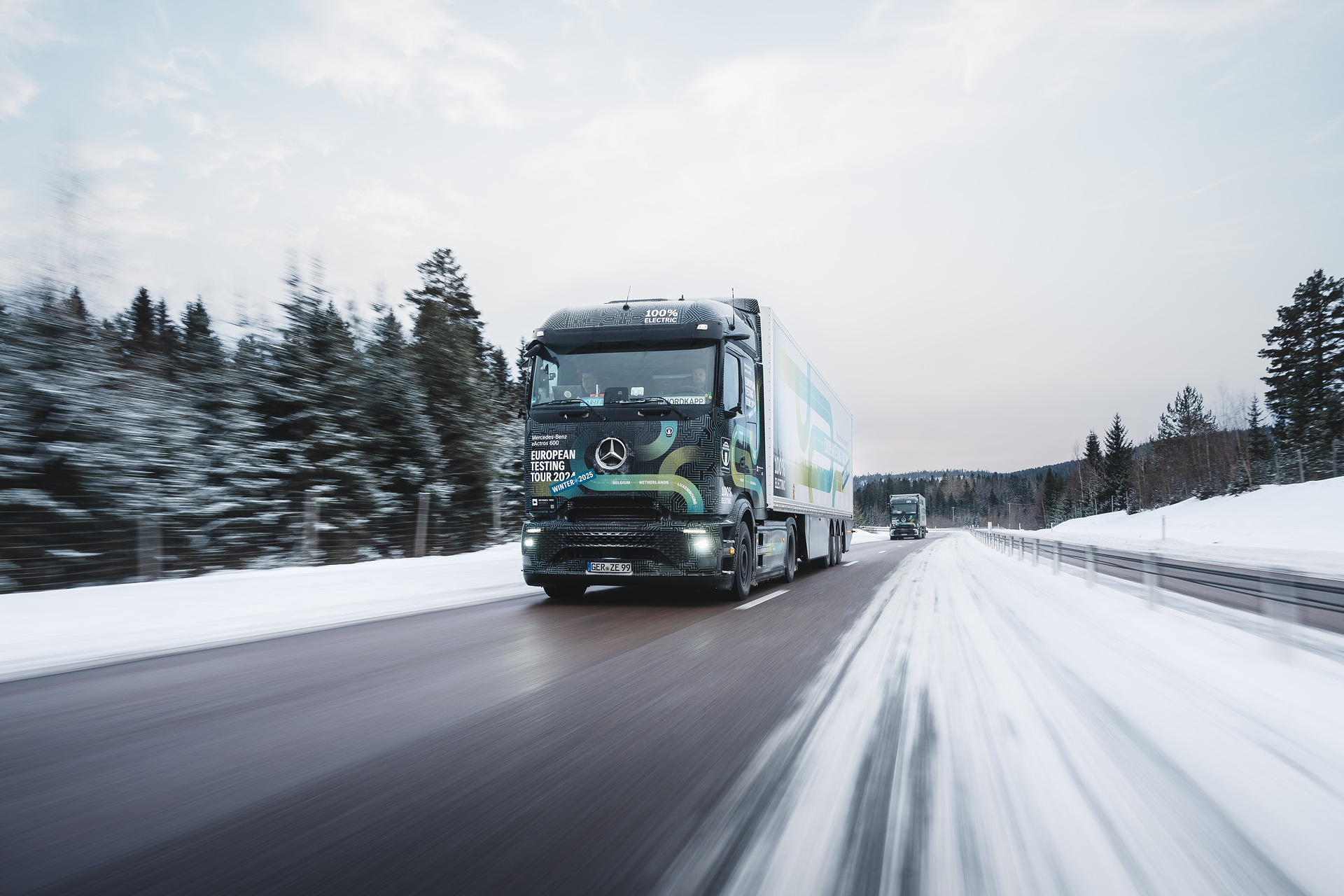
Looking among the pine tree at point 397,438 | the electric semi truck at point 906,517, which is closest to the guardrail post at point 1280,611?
the pine tree at point 397,438

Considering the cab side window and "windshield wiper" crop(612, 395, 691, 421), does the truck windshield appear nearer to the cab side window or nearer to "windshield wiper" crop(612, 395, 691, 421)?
"windshield wiper" crop(612, 395, 691, 421)

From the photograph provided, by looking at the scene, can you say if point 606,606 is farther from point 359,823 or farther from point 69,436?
point 69,436

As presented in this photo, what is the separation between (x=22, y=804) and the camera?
270 centimetres

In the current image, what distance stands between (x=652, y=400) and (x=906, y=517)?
2145 inches

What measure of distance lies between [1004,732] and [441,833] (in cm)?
275

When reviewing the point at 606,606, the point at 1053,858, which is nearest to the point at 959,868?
the point at 1053,858

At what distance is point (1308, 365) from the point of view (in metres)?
60.3

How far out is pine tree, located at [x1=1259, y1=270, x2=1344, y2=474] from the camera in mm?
56688

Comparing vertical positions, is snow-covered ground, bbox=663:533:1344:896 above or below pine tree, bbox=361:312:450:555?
below

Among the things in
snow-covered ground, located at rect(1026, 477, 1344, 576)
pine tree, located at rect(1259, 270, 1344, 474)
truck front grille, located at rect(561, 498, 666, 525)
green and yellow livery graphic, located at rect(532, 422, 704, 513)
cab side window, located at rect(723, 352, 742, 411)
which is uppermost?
pine tree, located at rect(1259, 270, 1344, 474)

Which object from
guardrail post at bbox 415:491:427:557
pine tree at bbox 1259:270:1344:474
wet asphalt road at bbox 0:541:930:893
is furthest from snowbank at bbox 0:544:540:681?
pine tree at bbox 1259:270:1344:474

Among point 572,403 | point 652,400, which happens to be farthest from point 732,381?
point 572,403

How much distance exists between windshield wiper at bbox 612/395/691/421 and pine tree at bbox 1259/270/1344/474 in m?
65.8

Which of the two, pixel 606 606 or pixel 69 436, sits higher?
pixel 69 436
